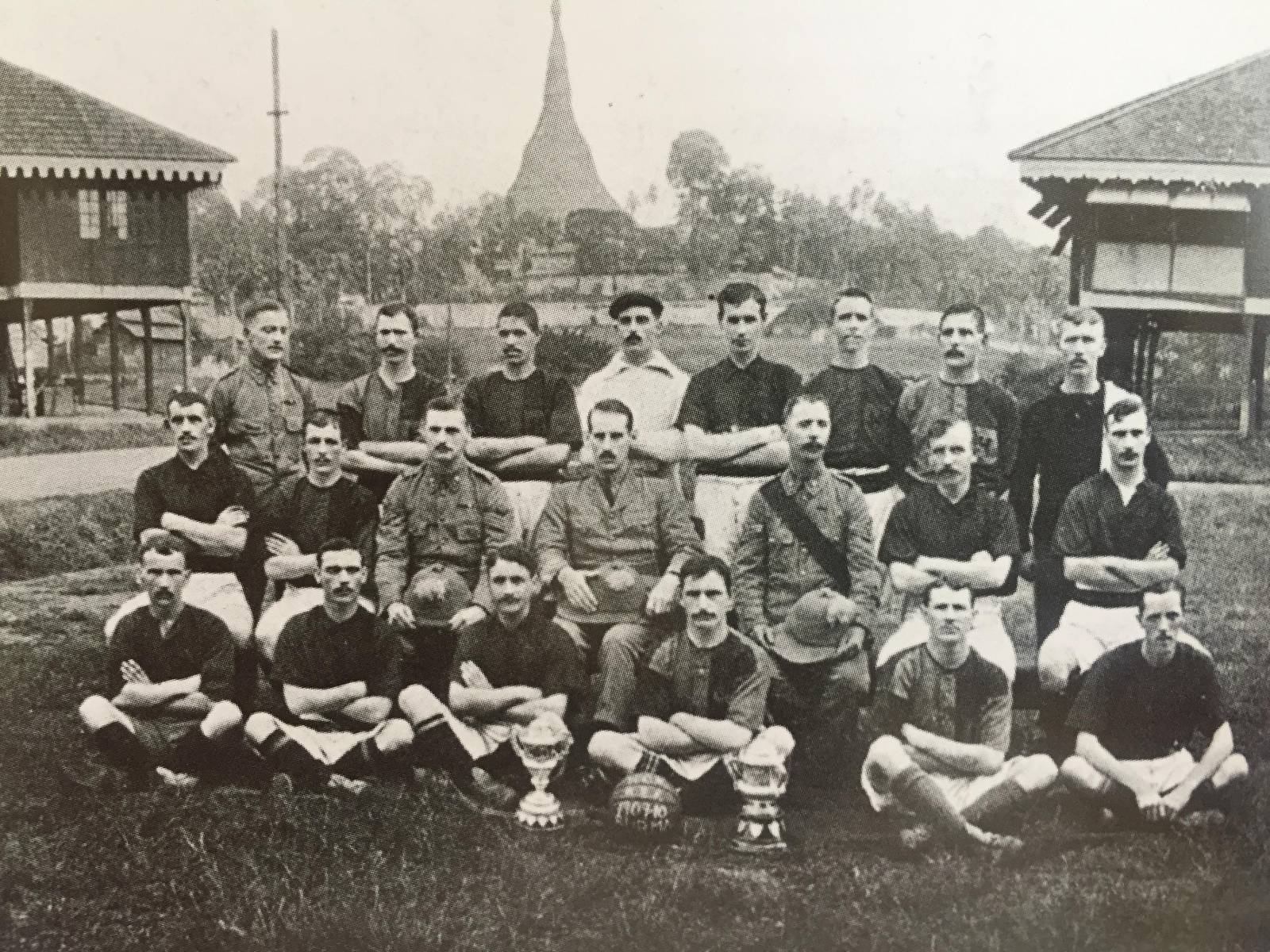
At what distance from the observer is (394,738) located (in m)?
4.28

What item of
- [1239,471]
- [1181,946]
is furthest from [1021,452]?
[1181,946]

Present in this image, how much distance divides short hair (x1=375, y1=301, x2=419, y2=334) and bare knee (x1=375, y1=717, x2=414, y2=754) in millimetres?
1473

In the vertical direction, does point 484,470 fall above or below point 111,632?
above

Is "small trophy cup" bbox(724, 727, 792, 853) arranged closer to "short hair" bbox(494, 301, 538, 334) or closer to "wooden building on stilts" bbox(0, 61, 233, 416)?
"short hair" bbox(494, 301, 538, 334)

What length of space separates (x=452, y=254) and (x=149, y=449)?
1.39 m

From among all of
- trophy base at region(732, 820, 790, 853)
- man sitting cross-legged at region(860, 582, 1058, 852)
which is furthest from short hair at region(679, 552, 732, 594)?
trophy base at region(732, 820, 790, 853)

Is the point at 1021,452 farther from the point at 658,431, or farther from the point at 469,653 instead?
the point at 469,653

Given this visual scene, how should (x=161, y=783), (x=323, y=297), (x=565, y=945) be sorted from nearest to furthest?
(x=565, y=945), (x=161, y=783), (x=323, y=297)

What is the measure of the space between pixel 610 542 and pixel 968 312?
158 centimetres

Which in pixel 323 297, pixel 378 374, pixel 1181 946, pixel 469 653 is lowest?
pixel 1181 946

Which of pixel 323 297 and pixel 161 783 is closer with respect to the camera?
pixel 161 783

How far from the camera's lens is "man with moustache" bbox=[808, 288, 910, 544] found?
4441 millimetres

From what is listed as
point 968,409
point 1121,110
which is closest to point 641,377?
point 968,409

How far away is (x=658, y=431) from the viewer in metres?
4.46
